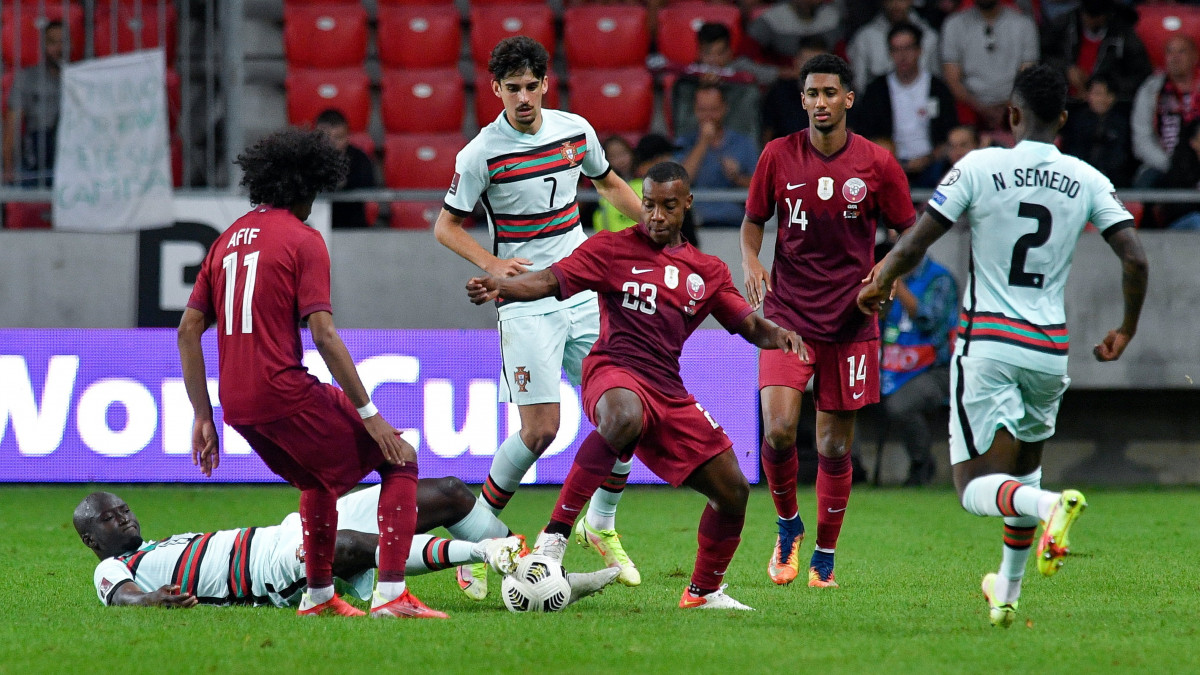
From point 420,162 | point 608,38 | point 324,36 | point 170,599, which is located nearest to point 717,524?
point 170,599

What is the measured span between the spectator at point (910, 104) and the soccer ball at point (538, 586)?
23.0 feet

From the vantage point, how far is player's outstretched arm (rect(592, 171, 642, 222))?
6.65 meters

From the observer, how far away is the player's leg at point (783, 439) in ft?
21.2

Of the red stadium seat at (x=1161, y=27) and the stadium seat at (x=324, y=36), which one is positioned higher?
the red stadium seat at (x=1161, y=27)

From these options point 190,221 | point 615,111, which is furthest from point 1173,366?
point 190,221

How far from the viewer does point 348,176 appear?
11.1 m

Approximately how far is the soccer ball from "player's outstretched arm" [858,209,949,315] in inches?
63.0

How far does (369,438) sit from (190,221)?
5.95 metres

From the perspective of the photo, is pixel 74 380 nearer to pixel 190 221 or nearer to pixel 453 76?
pixel 190 221

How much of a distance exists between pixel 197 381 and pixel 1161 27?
10863mm

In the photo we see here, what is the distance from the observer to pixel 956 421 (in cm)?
517

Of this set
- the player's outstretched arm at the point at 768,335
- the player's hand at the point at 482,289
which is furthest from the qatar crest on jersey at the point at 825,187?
the player's hand at the point at 482,289

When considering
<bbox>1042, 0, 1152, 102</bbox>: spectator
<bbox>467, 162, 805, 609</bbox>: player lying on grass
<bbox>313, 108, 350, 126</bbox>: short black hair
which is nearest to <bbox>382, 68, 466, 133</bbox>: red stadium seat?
<bbox>313, 108, 350, 126</bbox>: short black hair

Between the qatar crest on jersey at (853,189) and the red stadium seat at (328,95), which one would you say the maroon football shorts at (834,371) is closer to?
the qatar crest on jersey at (853,189)
